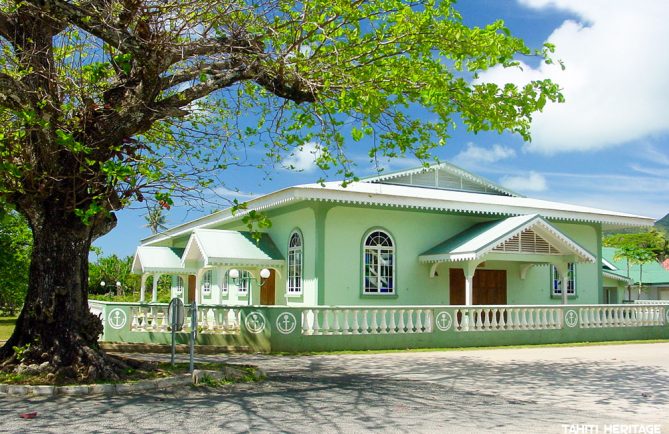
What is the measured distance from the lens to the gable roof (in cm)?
2314

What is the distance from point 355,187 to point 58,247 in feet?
37.2

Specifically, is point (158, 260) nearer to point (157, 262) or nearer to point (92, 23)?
point (157, 262)

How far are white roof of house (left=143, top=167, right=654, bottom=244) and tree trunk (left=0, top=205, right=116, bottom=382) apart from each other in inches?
246

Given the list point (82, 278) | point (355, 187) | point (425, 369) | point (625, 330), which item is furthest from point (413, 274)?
point (82, 278)

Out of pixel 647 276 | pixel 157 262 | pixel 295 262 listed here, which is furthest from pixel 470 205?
pixel 647 276

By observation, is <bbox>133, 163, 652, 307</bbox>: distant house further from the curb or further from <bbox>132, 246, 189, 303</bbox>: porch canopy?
the curb

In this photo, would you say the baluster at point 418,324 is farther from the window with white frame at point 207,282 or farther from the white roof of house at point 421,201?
the window with white frame at point 207,282

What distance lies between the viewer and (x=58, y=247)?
10.3 m

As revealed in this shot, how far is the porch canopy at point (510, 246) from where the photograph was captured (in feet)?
62.2

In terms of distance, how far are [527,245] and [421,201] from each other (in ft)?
11.4

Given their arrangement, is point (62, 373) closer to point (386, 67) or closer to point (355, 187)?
point (386, 67)

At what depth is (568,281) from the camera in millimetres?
23594

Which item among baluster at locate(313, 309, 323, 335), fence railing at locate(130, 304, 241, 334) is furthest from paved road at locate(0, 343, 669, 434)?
fence railing at locate(130, 304, 241, 334)

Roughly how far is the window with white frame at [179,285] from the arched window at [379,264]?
1456 centimetres
